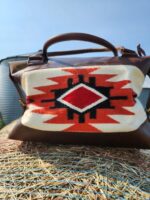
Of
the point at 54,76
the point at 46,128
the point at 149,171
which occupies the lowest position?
the point at 149,171

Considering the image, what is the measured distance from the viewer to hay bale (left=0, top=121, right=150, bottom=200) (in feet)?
2.63

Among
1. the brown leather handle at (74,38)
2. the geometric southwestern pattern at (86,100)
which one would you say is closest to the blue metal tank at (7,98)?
the brown leather handle at (74,38)

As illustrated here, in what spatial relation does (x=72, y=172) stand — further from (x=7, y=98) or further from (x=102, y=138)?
(x=7, y=98)

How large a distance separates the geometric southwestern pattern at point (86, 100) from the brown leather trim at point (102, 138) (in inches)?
0.5

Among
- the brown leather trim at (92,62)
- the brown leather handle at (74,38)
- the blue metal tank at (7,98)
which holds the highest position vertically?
the brown leather handle at (74,38)

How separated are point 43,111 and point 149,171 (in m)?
0.34

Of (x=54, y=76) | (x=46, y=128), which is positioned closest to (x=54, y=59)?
(x=54, y=76)

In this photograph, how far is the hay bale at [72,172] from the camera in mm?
800

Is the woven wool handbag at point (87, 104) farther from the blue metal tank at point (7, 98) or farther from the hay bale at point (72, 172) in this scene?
the blue metal tank at point (7, 98)

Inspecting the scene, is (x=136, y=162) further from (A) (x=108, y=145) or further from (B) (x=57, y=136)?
(B) (x=57, y=136)

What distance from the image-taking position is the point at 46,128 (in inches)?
39.4

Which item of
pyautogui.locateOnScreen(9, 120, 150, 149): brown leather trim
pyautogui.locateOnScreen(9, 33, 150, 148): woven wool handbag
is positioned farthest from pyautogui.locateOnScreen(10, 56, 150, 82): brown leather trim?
pyautogui.locateOnScreen(9, 120, 150, 149): brown leather trim

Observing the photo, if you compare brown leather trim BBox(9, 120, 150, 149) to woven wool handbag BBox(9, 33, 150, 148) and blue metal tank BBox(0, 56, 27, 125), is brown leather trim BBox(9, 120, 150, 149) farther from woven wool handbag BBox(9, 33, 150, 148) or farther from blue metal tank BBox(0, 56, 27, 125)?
blue metal tank BBox(0, 56, 27, 125)

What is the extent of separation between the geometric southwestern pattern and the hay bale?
8cm
